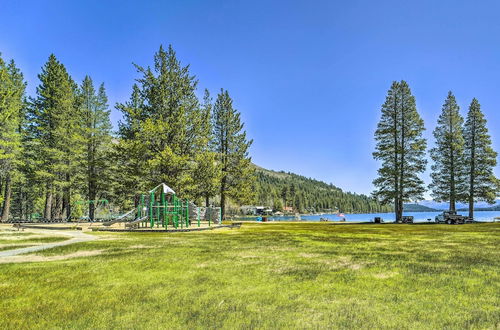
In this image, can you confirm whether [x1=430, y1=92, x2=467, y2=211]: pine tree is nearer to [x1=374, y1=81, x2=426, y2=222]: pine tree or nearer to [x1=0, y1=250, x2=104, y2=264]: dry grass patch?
[x1=374, y1=81, x2=426, y2=222]: pine tree

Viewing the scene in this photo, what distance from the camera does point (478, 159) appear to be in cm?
4225

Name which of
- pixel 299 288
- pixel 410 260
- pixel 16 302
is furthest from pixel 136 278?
pixel 410 260

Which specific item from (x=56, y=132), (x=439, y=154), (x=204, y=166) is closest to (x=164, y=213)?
(x=204, y=166)

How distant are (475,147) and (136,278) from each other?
1926 inches

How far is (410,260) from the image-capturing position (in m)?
8.93

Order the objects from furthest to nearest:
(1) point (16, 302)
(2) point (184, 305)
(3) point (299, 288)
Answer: (3) point (299, 288) < (1) point (16, 302) < (2) point (184, 305)

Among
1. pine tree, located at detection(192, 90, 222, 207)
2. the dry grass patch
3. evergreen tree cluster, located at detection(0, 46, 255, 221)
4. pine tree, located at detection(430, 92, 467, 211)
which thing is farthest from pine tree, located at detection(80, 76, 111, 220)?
pine tree, located at detection(430, 92, 467, 211)

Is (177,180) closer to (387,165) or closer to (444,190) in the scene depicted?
(387,165)

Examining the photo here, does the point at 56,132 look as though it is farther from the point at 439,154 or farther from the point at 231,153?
the point at 439,154

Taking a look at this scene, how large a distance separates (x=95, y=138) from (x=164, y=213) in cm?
2155

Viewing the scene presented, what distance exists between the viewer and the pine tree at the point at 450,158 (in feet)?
139

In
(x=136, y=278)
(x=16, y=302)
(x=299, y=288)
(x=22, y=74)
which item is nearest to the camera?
(x=16, y=302)

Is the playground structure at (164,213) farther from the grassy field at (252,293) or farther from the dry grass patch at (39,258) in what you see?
the grassy field at (252,293)

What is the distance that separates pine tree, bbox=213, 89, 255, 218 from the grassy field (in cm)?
3213
